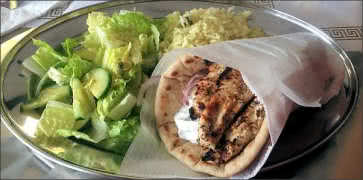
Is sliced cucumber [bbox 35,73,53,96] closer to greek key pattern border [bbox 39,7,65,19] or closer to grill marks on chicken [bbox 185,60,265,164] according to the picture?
grill marks on chicken [bbox 185,60,265,164]

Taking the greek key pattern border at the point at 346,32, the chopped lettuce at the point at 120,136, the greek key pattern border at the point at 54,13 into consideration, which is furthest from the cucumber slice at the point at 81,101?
the greek key pattern border at the point at 346,32

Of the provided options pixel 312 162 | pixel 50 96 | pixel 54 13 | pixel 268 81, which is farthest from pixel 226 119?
pixel 54 13

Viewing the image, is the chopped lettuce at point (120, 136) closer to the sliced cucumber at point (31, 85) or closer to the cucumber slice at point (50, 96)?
the cucumber slice at point (50, 96)

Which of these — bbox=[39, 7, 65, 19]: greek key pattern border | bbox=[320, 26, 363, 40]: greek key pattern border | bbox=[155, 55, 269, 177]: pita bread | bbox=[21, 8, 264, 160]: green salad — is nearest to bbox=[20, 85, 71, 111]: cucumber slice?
bbox=[21, 8, 264, 160]: green salad

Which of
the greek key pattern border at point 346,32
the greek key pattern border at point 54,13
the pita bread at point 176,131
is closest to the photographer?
the pita bread at point 176,131

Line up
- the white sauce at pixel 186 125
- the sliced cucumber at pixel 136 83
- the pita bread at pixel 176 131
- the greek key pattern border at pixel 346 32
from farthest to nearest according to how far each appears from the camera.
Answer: the greek key pattern border at pixel 346 32
the sliced cucumber at pixel 136 83
the white sauce at pixel 186 125
the pita bread at pixel 176 131

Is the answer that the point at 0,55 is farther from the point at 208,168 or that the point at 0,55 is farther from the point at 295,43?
the point at 295,43

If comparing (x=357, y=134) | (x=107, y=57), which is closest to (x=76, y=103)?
(x=107, y=57)
